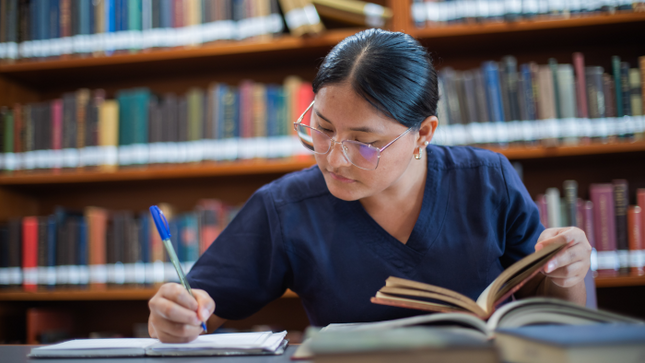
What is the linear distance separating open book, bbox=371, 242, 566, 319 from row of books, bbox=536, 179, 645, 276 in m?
1.09

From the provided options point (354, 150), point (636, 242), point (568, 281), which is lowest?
point (636, 242)

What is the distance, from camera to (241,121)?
1831mm

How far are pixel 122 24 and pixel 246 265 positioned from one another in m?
1.43

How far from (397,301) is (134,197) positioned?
1.86 meters

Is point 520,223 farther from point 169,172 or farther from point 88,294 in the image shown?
point 88,294

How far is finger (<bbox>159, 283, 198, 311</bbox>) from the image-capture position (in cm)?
72

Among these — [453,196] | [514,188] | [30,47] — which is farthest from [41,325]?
[514,188]

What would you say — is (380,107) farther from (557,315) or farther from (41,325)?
(41,325)

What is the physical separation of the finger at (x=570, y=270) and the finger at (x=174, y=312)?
602 millimetres

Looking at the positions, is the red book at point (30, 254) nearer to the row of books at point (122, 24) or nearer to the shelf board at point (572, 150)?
the row of books at point (122, 24)

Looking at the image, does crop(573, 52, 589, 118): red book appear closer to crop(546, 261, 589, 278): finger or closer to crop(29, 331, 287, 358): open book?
crop(546, 261, 589, 278): finger

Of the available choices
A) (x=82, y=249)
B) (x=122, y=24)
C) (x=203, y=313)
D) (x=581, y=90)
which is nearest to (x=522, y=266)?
(x=203, y=313)

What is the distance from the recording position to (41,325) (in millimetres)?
1917

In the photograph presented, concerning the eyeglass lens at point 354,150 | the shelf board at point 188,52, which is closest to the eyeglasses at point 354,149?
the eyeglass lens at point 354,150
